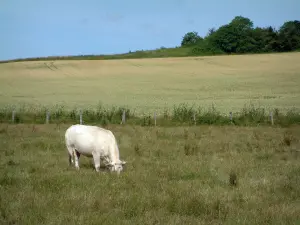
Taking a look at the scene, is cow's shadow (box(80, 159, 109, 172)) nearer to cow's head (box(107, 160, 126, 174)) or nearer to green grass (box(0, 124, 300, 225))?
green grass (box(0, 124, 300, 225))

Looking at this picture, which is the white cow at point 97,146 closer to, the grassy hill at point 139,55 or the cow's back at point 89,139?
the cow's back at point 89,139

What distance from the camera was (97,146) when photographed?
1369cm

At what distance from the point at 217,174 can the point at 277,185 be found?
6.39ft

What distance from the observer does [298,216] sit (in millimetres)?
8633

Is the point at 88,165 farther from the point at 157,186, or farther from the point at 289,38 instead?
the point at 289,38

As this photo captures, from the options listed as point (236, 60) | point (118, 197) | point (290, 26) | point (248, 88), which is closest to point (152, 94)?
point (248, 88)

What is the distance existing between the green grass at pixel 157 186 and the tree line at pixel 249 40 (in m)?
71.7

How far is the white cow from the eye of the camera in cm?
1343

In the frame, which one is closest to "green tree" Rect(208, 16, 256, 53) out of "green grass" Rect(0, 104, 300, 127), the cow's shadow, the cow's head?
"green grass" Rect(0, 104, 300, 127)

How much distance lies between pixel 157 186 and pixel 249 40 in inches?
3217

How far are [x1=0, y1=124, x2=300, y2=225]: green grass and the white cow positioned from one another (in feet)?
1.43

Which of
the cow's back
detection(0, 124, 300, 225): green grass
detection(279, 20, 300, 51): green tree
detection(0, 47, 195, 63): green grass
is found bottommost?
detection(0, 124, 300, 225): green grass

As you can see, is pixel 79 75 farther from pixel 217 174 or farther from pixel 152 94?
pixel 217 174

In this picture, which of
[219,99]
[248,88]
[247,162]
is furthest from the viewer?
[248,88]
